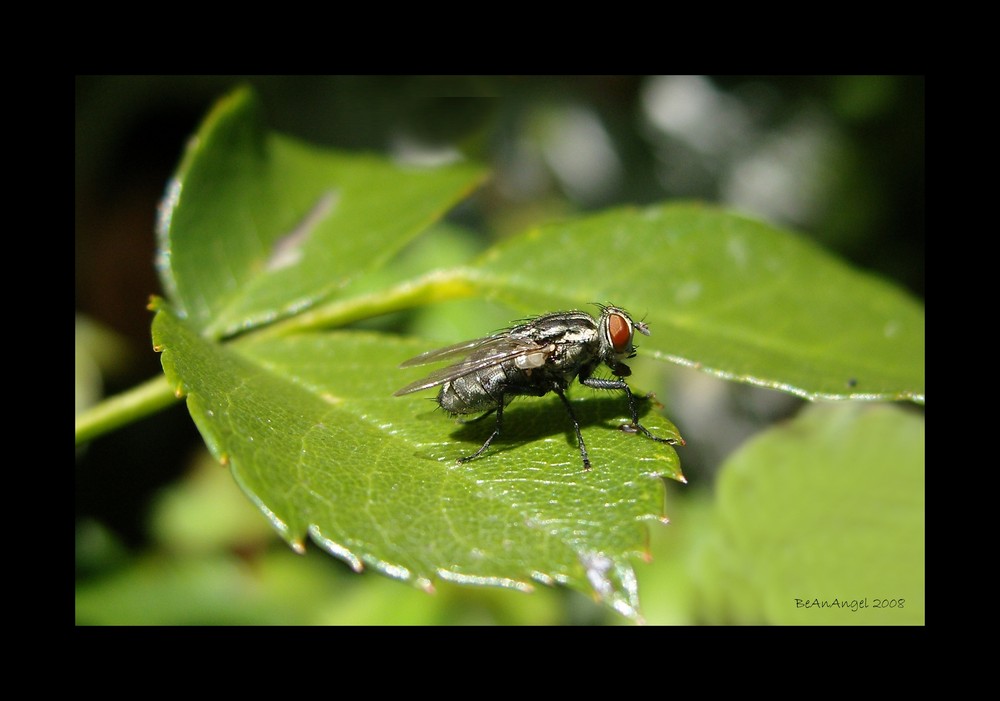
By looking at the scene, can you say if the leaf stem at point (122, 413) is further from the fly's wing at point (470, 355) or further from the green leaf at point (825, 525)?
the green leaf at point (825, 525)

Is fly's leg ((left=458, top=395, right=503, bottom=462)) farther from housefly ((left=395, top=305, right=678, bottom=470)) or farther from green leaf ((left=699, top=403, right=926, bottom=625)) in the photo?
green leaf ((left=699, top=403, right=926, bottom=625))

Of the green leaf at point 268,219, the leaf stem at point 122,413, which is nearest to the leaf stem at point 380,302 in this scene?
the green leaf at point 268,219

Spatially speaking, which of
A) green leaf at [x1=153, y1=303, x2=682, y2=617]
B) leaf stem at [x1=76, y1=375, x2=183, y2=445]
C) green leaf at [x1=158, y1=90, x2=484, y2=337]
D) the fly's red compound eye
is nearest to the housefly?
the fly's red compound eye

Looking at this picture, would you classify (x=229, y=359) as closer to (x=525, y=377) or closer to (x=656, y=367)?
(x=525, y=377)

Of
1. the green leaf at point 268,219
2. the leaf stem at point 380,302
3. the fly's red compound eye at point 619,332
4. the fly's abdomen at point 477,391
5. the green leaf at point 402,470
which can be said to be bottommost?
the green leaf at point 402,470

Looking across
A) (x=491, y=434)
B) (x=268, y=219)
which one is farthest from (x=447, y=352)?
(x=268, y=219)
